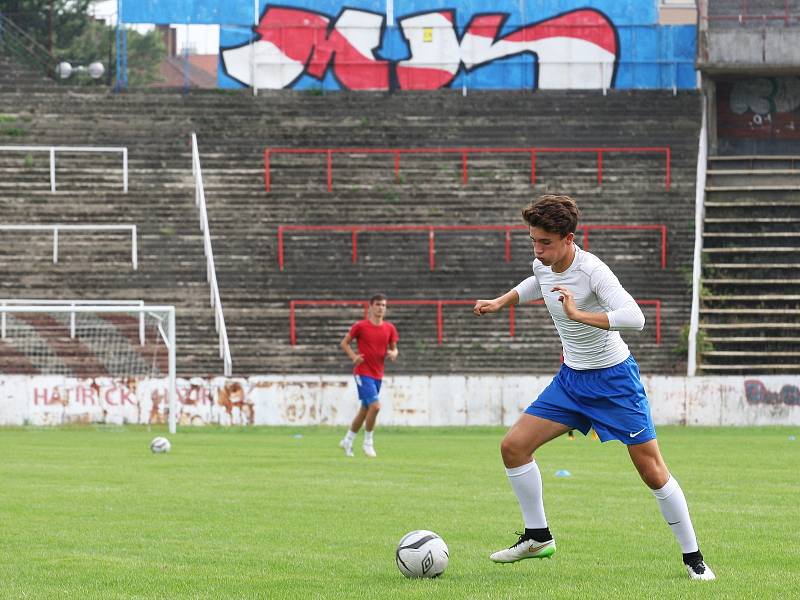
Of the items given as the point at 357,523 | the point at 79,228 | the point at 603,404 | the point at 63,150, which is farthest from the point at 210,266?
the point at 603,404

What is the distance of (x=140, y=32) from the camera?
9019 cm

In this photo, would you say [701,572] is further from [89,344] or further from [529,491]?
[89,344]

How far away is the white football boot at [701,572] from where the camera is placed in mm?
8375

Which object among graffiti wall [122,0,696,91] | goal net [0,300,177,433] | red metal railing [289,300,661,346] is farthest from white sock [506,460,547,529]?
graffiti wall [122,0,696,91]

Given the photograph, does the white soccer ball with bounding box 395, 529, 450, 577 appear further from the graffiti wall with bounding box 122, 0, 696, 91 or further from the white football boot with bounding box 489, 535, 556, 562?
the graffiti wall with bounding box 122, 0, 696, 91

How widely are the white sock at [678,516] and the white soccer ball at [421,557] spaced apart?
4.28ft

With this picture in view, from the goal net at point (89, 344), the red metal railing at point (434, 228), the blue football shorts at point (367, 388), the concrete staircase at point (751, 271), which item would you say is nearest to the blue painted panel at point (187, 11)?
the red metal railing at point (434, 228)

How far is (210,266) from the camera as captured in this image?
113ft

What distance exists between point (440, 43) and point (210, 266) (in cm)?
1410

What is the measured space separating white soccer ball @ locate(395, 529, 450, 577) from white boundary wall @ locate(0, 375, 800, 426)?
1920 centimetres

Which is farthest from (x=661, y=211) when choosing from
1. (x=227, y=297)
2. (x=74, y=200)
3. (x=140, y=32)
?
(x=140, y=32)

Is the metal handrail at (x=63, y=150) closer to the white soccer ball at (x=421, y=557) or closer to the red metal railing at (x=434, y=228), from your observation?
the red metal railing at (x=434, y=228)

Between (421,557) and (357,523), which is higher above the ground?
(421,557)

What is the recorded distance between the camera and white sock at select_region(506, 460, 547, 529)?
29.8 ft
